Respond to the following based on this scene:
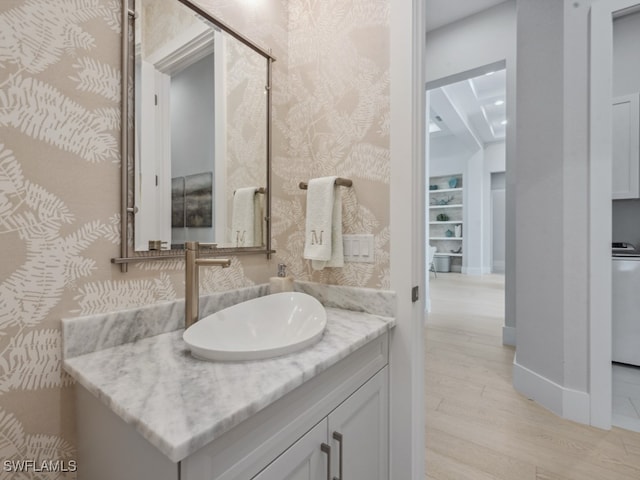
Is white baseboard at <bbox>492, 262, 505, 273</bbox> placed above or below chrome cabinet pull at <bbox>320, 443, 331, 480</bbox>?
below

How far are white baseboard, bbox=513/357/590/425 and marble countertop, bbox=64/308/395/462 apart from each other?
1.61 metres

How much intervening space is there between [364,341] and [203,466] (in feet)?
1.74

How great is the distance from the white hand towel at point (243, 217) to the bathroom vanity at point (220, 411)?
0.43m

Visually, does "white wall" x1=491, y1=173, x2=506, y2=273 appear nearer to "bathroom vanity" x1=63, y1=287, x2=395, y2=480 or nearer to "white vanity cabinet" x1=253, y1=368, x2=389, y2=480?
"white vanity cabinet" x1=253, y1=368, x2=389, y2=480

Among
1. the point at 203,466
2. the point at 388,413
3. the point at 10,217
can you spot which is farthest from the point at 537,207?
the point at 10,217

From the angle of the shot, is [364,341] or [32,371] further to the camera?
[364,341]

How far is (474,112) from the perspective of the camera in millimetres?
5508

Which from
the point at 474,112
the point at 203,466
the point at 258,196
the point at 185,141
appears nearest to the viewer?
the point at 203,466

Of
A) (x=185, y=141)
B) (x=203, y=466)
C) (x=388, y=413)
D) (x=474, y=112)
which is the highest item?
(x=474, y=112)

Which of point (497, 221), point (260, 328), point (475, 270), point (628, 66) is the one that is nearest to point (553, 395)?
point (260, 328)

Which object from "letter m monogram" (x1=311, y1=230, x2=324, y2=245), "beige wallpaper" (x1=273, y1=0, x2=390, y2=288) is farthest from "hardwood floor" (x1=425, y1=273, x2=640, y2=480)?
"letter m monogram" (x1=311, y1=230, x2=324, y2=245)

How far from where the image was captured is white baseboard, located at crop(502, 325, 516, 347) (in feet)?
9.29

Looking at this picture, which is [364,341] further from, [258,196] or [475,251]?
[475,251]

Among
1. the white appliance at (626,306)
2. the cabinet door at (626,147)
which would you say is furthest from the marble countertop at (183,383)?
the cabinet door at (626,147)
